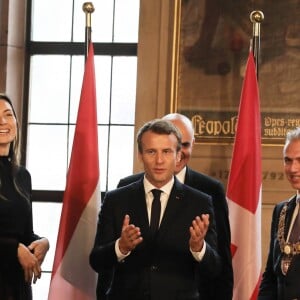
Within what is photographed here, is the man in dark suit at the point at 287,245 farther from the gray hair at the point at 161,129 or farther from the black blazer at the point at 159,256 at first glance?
the gray hair at the point at 161,129

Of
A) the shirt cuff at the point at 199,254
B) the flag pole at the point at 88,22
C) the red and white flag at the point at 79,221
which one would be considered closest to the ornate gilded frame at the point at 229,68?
the flag pole at the point at 88,22

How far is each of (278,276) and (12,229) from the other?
138cm

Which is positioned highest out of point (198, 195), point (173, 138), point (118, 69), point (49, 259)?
point (118, 69)

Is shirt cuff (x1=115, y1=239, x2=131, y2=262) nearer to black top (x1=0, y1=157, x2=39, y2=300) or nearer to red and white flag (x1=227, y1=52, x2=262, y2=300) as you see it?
black top (x1=0, y1=157, x2=39, y2=300)

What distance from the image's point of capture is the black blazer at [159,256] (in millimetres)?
3664

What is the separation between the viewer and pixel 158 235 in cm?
370

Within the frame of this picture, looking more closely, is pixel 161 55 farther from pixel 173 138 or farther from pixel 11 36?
pixel 173 138

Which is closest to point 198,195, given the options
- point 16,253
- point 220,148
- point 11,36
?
point 16,253

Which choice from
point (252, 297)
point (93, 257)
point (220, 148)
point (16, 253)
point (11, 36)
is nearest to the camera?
point (93, 257)

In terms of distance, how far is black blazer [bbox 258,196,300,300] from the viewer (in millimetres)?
3768

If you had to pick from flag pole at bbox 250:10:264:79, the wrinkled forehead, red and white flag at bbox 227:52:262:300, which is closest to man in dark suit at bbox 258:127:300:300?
red and white flag at bbox 227:52:262:300

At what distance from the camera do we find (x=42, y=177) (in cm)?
687

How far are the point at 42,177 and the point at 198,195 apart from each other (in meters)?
3.23

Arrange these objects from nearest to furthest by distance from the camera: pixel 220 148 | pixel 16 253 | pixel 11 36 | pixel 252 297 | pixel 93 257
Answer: pixel 93 257 < pixel 16 253 < pixel 252 297 < pixel 220 148 < pixel 11 36
